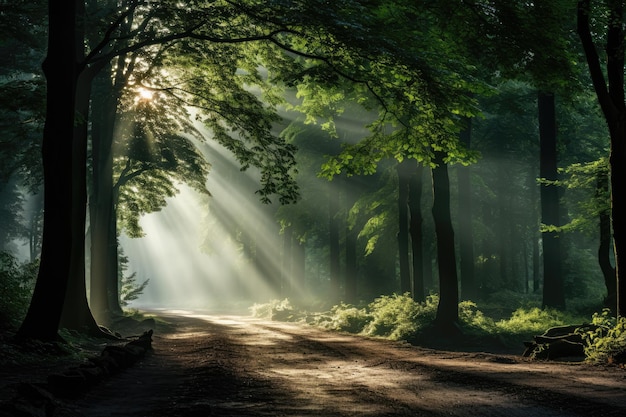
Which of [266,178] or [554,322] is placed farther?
[554,322]

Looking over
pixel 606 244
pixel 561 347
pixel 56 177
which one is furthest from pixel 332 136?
pixel 561 347

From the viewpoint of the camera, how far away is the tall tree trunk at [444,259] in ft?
65.8

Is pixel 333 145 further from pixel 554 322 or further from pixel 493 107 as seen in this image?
pixel 554 322

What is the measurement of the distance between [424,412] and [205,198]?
1462 inches

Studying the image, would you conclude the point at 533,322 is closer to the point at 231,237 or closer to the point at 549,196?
the point at 549,196

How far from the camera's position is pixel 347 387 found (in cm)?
878

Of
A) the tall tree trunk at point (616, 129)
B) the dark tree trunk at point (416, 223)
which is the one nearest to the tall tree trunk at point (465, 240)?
the dark tree trunk at point (416, 223)

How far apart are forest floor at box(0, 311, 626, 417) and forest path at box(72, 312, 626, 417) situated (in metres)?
0.01

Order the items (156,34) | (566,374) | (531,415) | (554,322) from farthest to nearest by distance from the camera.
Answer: (554,322)
(156,34)
(566,374)
(531,415)

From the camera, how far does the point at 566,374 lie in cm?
988

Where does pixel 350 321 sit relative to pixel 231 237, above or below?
below

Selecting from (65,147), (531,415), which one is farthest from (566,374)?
(65,147)

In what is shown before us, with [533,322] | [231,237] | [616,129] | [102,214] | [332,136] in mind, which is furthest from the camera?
[231,237]

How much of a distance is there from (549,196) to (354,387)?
20.4 m
